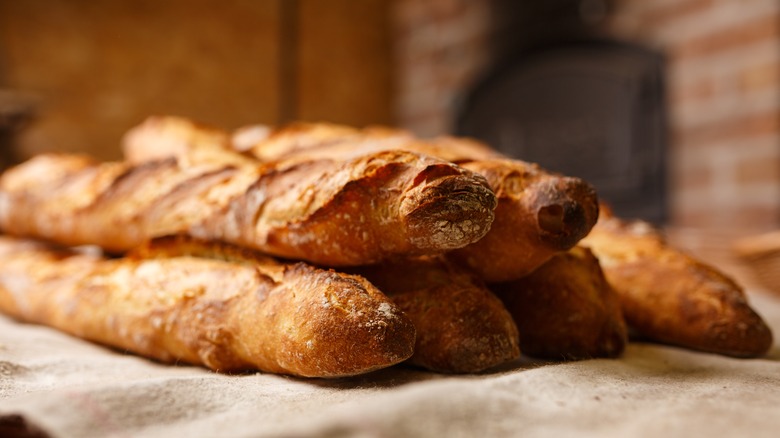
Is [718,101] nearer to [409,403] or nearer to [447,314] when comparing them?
[447,314]

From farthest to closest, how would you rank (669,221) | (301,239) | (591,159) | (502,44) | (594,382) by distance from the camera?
(502,44), (591,159), (669,221), (301,239), (594,382)

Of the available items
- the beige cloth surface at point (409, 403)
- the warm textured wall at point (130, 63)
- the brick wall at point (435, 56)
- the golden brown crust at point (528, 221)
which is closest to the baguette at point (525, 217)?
the golden brown crust at point (528, 221)

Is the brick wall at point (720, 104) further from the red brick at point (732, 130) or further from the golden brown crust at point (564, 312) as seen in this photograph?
the golden brown crust at point (564, 312)

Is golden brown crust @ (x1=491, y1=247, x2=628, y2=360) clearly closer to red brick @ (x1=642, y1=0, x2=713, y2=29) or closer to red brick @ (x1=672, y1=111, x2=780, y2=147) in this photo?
red brick @ (x1=672, y1=111, x2=780, y2=147)

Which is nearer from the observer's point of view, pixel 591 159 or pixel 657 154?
pixel 657 154

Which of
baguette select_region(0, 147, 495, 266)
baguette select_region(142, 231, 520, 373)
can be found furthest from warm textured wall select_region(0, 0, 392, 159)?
baguette select_region(142, 231, 520, 373)

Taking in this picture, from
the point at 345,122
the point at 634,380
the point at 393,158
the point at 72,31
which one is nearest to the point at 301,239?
the point at 393,158

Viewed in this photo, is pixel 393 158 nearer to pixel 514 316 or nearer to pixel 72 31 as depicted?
pixel 514 316
